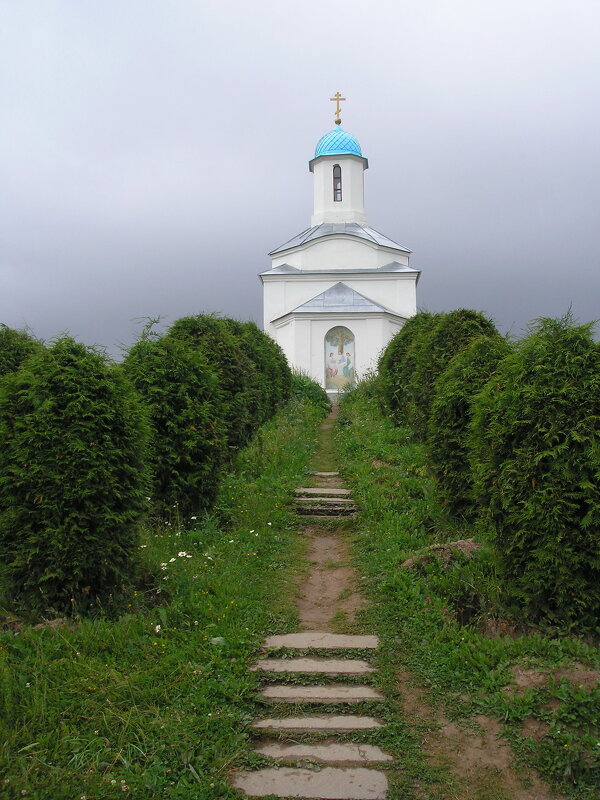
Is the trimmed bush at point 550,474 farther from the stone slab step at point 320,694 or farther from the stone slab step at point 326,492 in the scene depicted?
the stone slab step at point 326,492

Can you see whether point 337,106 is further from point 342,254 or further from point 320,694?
point 320,694

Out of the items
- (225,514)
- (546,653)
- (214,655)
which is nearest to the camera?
(546,653)

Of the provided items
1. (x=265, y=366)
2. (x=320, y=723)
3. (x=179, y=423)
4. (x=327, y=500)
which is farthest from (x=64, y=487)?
(x=265, y=366)

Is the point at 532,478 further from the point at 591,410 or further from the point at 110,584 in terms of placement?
the point at 110,584

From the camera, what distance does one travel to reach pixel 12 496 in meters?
4.78

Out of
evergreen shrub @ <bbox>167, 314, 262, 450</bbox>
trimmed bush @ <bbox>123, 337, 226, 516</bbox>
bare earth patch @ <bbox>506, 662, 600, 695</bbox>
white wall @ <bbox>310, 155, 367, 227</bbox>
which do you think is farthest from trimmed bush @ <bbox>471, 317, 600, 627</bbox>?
white wall @ <bbox>310, 155, 367, 227</bbox>

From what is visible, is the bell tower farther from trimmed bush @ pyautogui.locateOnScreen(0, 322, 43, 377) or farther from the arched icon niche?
trimmed bush @ pyautogui.locateOnScreen(0, 322, 43, 377)

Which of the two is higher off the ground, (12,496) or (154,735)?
(12,496)

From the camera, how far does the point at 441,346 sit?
9406 mm

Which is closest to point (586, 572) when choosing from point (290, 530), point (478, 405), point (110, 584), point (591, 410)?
point (591, 410)

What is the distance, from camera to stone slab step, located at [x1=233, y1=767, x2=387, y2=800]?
329cm

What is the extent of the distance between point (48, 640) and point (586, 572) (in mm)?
3409

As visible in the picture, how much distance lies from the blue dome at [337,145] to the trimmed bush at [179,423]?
85.9 ft

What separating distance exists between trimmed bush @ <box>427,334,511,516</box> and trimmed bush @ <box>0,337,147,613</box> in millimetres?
3271
